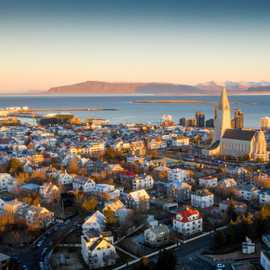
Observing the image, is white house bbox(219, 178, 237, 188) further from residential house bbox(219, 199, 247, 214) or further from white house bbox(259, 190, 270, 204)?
residential house bbox(219, 199, 247, 214)

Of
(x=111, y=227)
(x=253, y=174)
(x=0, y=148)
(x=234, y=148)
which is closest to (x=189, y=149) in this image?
(x=234, y=148)

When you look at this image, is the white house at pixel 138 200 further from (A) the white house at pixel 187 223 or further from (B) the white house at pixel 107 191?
(A) the white house at pixel 187 223

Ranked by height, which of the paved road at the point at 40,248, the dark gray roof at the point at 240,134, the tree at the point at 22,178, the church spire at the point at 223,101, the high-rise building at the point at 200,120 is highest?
the church spire at the point at 223,101

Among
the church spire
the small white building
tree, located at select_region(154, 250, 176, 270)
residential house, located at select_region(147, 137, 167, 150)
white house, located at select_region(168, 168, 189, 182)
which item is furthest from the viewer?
residential house, located at select_region(147, 137, 167, 150)

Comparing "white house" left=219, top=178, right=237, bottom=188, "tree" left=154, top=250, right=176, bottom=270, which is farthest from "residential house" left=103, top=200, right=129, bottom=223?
"white house" left=219, top=178, right=237, bottom=188

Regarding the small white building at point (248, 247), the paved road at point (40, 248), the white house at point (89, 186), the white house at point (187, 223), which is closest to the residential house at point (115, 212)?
the paved road at point (40, 248)

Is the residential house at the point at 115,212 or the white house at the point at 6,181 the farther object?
the white house at the point at 6,181

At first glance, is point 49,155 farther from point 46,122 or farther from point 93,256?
point 46,122
